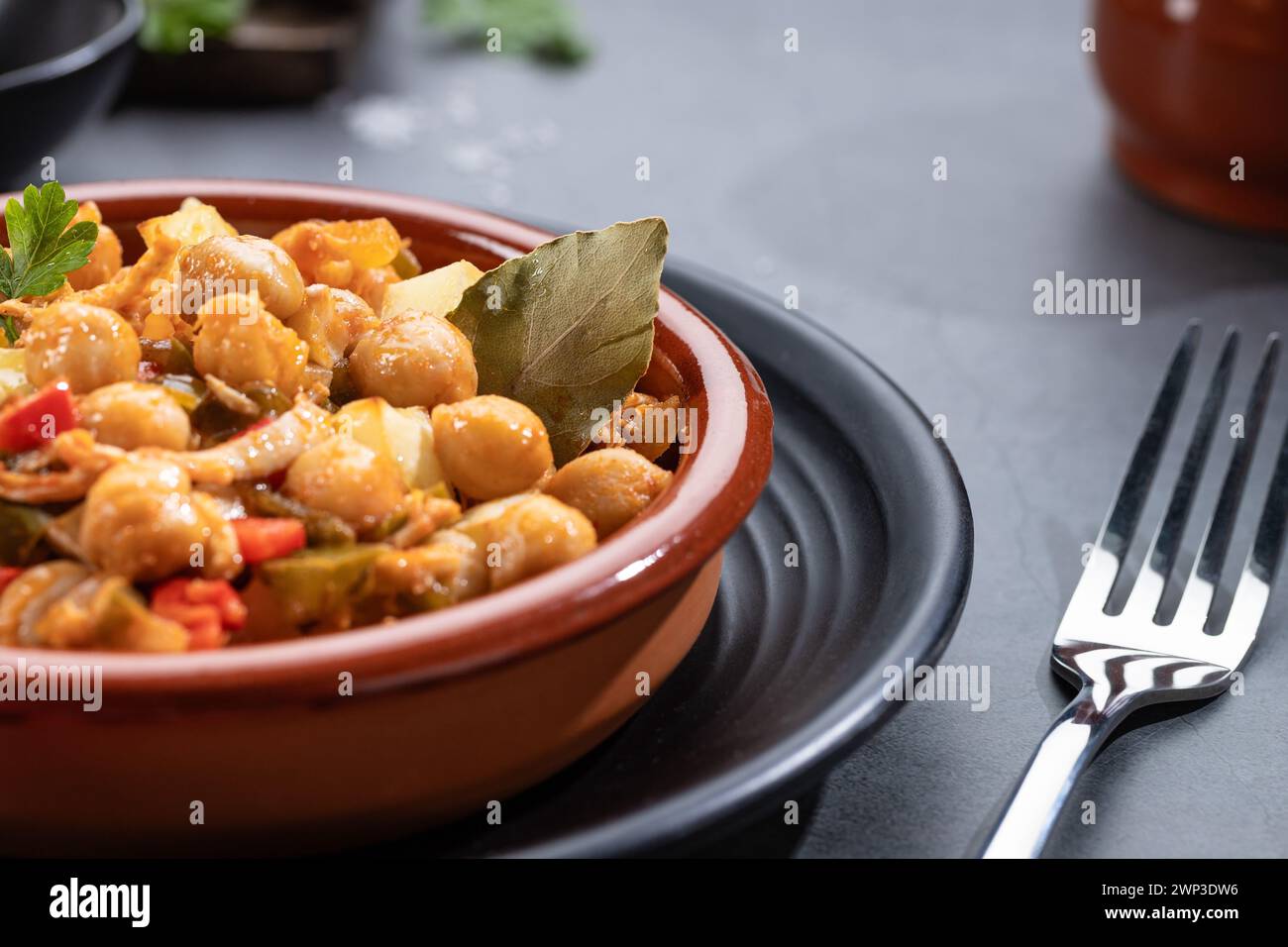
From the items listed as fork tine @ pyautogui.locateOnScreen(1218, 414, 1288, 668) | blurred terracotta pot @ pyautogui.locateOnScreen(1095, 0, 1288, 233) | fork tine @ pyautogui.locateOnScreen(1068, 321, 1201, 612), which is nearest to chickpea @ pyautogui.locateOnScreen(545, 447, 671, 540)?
fork tine @ pyautogui.locateOnScreen(1068, 321, 1201, 612)

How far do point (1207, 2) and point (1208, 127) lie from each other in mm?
216

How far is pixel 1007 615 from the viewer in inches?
59.8

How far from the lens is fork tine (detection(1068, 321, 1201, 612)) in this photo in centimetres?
144

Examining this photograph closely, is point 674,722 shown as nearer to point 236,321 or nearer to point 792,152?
point 236,321

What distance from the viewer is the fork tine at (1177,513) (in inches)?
56.2

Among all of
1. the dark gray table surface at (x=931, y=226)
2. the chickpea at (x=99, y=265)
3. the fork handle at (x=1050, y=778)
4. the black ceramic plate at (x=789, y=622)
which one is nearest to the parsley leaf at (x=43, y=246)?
the chickpea at (x=99, y=265)

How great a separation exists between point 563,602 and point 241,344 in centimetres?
39

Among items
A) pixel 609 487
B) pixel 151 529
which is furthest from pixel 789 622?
pixel 151 529

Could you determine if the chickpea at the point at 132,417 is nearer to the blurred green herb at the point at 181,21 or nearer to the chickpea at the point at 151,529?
the chickpea at the point at 151,529

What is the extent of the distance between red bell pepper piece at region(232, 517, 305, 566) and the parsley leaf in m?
0.39

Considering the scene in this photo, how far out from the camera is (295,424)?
3.77 feet

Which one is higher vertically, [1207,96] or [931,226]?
[1207,96]

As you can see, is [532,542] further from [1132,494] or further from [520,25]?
[520,25]
